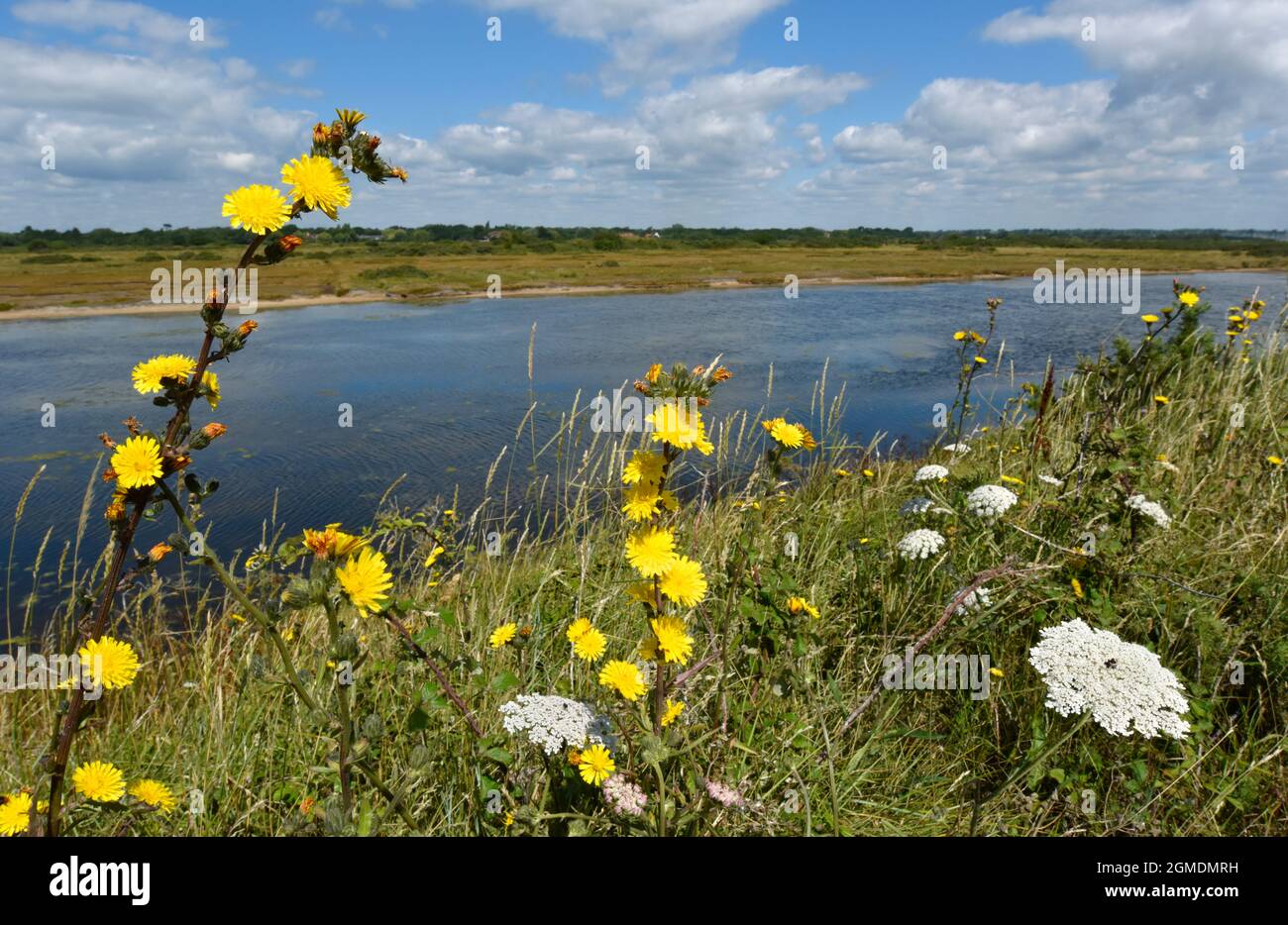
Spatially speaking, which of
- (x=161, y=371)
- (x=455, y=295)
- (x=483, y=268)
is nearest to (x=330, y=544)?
(x=161, y=371)

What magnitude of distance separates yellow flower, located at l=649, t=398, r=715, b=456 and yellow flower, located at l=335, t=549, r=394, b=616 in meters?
0.52

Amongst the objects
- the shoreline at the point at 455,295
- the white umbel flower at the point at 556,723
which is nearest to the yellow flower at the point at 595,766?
the white umbel flower at the point at 556,723

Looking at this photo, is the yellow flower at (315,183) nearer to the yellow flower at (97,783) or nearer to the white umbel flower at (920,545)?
the yellow flower at (97,783)

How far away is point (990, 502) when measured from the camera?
2764mm

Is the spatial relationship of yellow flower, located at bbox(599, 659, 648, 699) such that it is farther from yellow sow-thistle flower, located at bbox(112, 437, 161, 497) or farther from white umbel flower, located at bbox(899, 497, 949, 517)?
white umbel flower, located at bbox(899, 497, 949, 517)

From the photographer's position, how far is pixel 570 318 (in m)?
17.3

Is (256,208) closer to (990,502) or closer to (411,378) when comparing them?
(990,502)

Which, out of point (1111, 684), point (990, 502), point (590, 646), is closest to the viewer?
point (590, 646)

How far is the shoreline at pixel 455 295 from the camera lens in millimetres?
17469

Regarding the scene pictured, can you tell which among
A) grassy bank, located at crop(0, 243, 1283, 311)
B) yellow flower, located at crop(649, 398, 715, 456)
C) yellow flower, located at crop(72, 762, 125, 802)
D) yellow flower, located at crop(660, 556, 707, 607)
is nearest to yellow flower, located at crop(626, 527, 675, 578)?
yellow flower, located at crop(660, 556, 707, 607)

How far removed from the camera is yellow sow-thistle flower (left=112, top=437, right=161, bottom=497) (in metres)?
1.10

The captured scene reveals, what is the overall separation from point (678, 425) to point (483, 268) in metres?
29.1

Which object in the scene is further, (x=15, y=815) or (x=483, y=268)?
(x=483, y=268)

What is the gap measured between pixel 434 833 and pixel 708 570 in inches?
61.1
